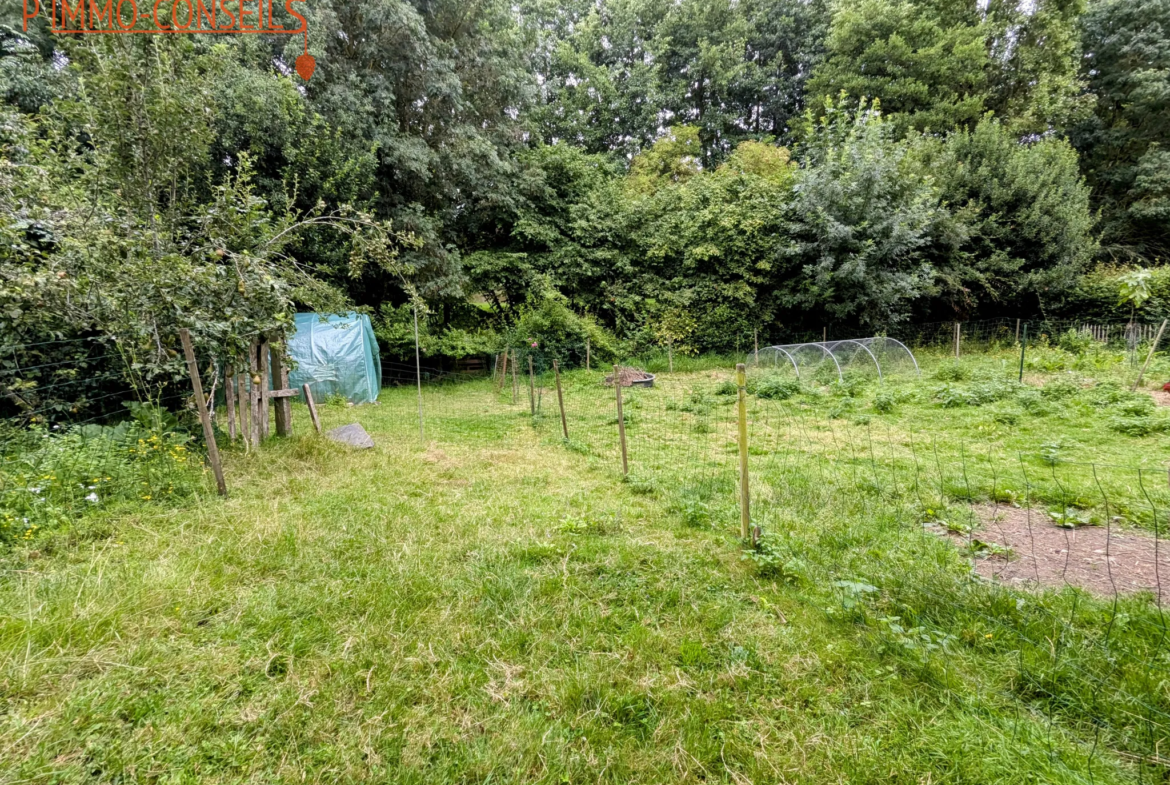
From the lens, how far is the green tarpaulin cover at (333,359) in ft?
30.3

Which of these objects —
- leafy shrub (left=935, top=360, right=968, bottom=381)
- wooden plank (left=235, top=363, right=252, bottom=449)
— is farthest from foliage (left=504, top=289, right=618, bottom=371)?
wooden plank (left=235, top=363, right=252, bottom=449)

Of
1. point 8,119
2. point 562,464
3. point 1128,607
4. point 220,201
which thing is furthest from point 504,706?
point 8,119

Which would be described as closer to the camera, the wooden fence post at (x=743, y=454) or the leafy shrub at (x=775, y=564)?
the leafy shrub at (x=775, y=564)

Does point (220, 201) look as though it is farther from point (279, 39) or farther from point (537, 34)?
point (537, 34)

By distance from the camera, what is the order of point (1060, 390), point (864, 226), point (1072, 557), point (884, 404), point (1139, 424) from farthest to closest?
point (864, 226) < point (884, 404) < point (1060, 390) < point (1139, 424) < point (1072, 557)

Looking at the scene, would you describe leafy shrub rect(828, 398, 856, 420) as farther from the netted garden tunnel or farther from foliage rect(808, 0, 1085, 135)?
foliage rect(808, 0, 1085, 135)

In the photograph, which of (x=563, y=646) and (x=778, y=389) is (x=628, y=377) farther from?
(x=563, y=646)

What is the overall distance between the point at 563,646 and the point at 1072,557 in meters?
3.06

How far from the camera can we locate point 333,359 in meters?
9.39

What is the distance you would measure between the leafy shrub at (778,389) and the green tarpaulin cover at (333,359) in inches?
303

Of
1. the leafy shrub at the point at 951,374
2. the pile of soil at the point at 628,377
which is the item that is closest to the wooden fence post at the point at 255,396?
the pile of soil at the point at 628,377

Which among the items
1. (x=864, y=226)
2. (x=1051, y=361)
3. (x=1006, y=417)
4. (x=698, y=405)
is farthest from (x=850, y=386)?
(x=864, y=226)

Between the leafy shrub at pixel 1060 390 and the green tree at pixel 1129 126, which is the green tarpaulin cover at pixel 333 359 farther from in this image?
the green tree at pixel 1129 126

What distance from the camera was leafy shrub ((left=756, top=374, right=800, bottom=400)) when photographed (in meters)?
8.35
